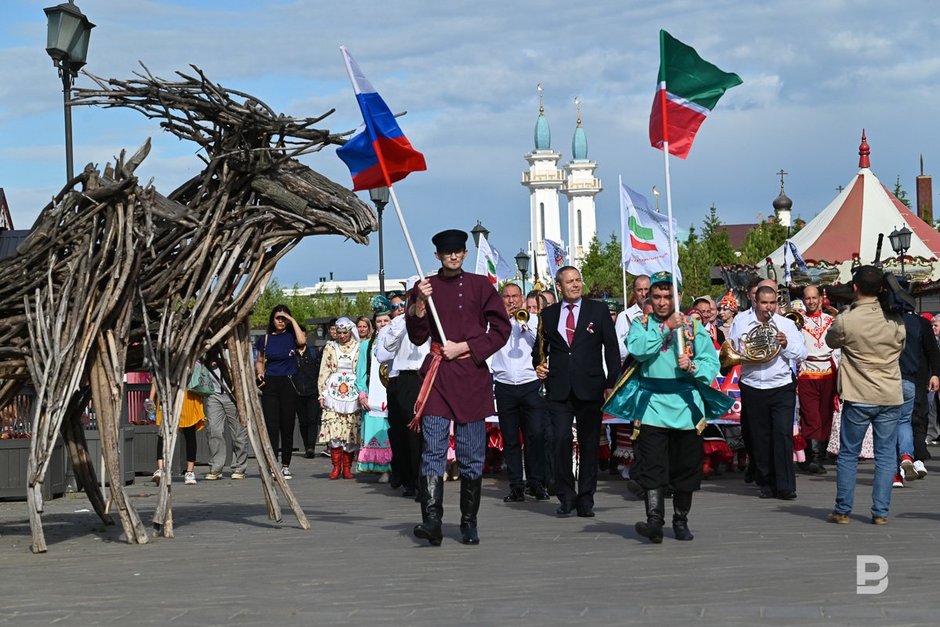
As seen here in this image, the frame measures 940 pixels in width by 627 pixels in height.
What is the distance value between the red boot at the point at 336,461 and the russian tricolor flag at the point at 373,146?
724 cm

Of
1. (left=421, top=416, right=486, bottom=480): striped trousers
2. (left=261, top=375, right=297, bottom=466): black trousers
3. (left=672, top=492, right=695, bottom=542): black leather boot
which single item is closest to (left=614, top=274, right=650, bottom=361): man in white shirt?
(left=261, top=375, right=297, bottom=466): black trousers

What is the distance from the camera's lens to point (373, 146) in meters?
10.6

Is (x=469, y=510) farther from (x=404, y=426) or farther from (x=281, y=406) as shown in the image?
(x=281, y=406)

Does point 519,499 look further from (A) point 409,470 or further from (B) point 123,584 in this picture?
(B) point 123,584

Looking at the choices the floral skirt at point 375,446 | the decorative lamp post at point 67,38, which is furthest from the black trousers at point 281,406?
the decorative lamp post at point 67,38

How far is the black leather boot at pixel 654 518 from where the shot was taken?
991cm

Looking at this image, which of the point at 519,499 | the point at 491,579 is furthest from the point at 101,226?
the point at 519,499

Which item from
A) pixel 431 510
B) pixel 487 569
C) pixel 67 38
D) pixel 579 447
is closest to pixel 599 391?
pixel 579 447

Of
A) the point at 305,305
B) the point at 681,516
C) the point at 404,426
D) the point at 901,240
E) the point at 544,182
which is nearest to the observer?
the point at 681,516

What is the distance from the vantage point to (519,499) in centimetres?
1362

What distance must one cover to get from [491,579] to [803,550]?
2283 millimetres

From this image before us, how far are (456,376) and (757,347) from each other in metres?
4.37

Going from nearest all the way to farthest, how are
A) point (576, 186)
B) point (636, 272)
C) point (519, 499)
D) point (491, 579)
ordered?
point (491, 579) < point (519, 499) < point (636, 272) < point (576, 186)

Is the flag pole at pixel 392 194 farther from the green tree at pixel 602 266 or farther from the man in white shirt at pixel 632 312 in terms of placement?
the green tree at pixel 602 266
